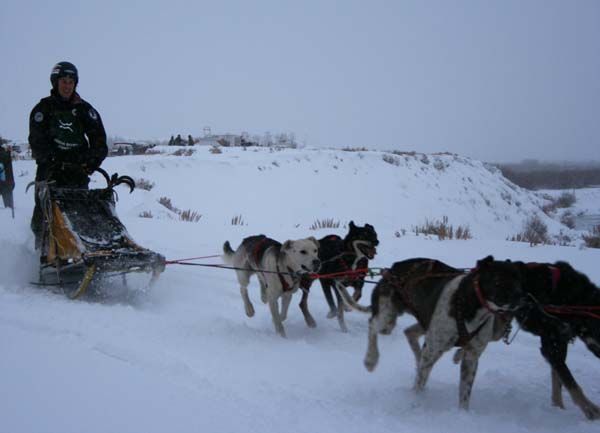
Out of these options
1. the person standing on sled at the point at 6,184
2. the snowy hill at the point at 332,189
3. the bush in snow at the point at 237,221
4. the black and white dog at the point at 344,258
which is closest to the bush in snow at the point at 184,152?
the snowy hill at the point at 332,189

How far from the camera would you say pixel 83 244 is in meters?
4.70

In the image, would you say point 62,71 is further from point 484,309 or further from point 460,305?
point 484,309

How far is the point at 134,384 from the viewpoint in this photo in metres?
2.68

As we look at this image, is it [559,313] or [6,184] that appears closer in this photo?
[559,313]

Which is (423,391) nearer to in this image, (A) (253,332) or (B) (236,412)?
(B) (236,412)

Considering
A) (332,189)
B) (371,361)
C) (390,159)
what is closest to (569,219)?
(332,189)

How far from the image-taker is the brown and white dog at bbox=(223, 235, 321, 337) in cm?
449

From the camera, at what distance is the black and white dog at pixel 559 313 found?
2973mm

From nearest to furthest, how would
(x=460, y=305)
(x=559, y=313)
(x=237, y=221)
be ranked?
(x=460, y=305), (x=559, y=313), (x=237, y=221)

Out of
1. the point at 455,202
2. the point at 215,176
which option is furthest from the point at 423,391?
the point at 455,202

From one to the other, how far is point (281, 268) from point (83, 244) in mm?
2220

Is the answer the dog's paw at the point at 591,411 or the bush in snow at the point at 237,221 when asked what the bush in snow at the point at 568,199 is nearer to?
the bush in snow at the point at 237,221

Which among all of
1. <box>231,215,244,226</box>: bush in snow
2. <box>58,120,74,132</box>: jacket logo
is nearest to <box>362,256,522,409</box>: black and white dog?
<box>58,120,74,132</box>: jacket logo

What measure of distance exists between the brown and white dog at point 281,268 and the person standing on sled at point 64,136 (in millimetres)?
2535
